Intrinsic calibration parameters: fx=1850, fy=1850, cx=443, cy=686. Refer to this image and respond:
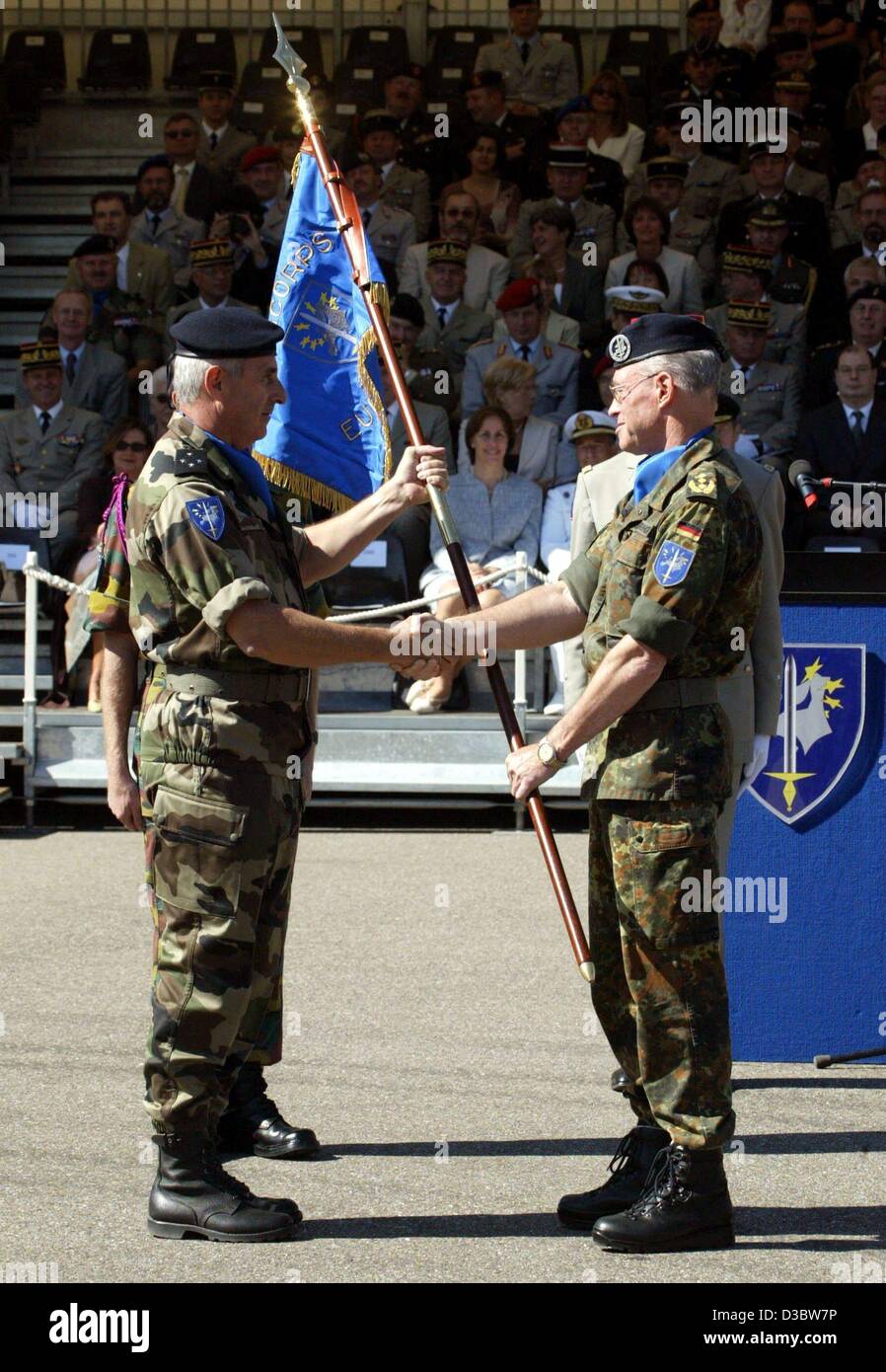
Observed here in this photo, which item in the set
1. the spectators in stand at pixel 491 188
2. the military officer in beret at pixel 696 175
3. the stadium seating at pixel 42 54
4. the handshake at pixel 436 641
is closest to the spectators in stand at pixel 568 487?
the military officer in beret at pixel 696 175

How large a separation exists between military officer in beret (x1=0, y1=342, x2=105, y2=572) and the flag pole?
6.89m

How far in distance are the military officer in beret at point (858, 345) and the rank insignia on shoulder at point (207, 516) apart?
874 centimetres

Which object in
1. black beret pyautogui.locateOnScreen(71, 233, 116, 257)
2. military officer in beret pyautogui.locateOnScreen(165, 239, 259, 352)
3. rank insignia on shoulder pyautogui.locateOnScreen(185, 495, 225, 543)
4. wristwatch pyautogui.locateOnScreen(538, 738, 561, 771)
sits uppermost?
black beret pyautogui.locateOnScreen(71, 233, 116, 257)

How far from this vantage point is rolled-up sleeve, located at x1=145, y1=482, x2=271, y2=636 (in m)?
4.08

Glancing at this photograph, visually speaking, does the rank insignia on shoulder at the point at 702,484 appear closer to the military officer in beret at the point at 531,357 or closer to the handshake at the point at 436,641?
the handshake at the point at 436,641

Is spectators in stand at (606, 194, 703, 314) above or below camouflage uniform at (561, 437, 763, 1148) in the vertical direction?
above

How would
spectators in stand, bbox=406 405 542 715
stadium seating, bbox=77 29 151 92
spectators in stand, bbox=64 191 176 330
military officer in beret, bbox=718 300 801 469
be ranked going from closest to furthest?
spectators in stand, bbox=406 405 542 715, military officer in beret, bbox=718 300 801 469, spectators in stand, bbox=64 191 176 330, stadium seating, bbox=77 29 151 92

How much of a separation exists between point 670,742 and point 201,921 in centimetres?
112

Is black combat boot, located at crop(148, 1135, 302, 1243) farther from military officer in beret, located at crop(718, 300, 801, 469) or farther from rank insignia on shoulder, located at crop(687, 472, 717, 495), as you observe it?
military officer in beret, located at crop(718, 300, 801, 469)

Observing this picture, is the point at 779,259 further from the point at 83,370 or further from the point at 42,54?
the point at 42,54

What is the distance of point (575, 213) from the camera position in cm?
1423

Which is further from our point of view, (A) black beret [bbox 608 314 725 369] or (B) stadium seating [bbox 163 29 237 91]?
(B) stadium seating [bbox 163 29 237 91]

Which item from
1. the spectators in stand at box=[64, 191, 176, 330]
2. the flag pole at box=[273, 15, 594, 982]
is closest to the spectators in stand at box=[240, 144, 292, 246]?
the spectators in stand at box=[64, 191, 176, 330]

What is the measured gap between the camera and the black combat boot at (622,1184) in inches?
166
